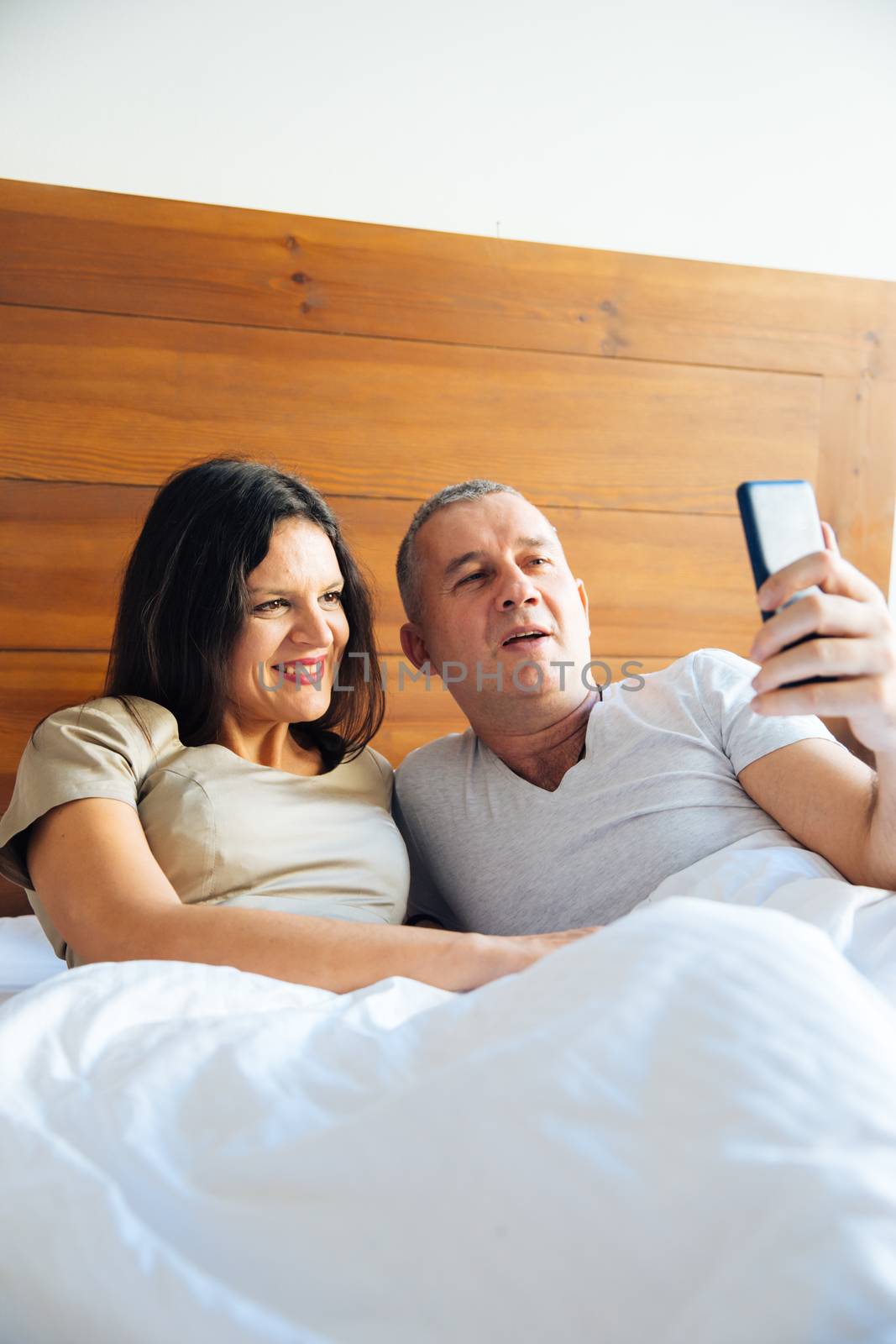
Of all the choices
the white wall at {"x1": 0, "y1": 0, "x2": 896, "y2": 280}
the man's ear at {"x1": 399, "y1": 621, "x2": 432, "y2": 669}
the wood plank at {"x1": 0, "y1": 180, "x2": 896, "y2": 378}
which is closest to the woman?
the man's ear at {"x1": 399, "y1": 621, "x2": 432, "y2": 669}

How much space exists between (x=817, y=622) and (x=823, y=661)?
3 cm

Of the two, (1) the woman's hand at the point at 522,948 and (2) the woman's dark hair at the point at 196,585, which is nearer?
(1) the woman's hand at the point at 522,948

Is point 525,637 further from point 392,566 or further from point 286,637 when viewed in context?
point 392,566

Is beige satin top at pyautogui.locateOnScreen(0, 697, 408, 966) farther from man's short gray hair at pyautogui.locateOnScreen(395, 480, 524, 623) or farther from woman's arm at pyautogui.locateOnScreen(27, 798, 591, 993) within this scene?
man's short gray hair at pyautogui.locateOnScreen(395, 480, 524, 623)

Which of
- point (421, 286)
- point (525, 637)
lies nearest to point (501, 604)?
point (525, 637)

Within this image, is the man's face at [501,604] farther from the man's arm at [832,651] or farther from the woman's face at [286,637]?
the man's arm at [832,651]

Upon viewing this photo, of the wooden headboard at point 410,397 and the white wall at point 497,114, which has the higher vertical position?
the white wall at point 497,114

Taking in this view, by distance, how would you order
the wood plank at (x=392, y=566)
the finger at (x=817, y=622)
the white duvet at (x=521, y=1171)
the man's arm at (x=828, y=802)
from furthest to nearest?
the wood plank at (x=392, y=566) < the man's arm at (x=828, y=802) < the finger at (x=817, y=622) < the white duvet at (x=521, y=1171)

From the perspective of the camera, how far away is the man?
1.17 metres

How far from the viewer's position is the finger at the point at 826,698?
0.86 meters

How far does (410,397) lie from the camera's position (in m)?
1.74

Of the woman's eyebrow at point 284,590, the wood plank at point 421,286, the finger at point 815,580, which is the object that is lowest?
the woman's eyebrow at point 284,590

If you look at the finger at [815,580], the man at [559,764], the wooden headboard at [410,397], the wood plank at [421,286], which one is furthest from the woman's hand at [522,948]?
the wood plank at [421,286]

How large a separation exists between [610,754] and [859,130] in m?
1.53
